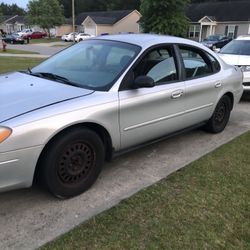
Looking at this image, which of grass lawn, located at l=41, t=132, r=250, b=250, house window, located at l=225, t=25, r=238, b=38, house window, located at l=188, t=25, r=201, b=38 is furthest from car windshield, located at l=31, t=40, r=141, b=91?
house window, located at l=188, t=25, r=201, b=38

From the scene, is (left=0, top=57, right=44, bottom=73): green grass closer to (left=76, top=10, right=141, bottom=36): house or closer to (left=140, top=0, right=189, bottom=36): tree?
(left=140, top=0, right=189, bottom=36): tree

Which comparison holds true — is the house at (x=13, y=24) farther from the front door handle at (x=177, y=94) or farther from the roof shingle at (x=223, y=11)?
the front door handle at (x=177, y=94)

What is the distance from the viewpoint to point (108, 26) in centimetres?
6247

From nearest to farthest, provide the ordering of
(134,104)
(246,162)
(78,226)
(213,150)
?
(78,226) → (134,104) → (246,162) → (213,150)

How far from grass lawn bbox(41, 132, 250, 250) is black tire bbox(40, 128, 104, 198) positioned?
44 centimetres

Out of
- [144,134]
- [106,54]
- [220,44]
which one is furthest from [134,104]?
[220,44]

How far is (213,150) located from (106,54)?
2.03m

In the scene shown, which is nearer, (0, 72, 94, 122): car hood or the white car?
(0, 72, 94, 122): car hood

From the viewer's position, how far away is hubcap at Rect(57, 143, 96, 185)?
3.28 metres

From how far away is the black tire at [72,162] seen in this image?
10.3 feet

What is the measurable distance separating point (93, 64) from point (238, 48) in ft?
20.4

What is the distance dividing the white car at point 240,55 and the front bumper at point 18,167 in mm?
6308

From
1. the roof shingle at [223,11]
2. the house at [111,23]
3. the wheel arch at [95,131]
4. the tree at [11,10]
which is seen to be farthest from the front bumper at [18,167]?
the tree at [11,10]

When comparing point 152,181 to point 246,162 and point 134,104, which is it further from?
point 246,162
